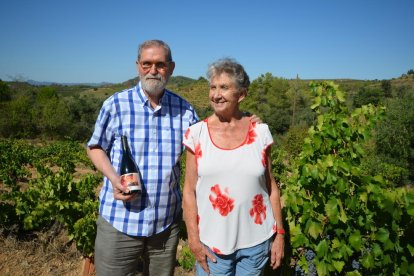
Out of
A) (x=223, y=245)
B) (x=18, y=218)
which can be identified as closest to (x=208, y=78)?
(x=223, y=245)

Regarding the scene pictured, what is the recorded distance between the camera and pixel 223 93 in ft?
7.41

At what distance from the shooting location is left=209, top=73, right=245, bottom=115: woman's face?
2.24m

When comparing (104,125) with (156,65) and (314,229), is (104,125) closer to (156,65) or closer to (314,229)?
(156,65)

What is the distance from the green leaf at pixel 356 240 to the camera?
2302 millimetres

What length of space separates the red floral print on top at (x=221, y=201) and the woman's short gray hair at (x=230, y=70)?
783mm

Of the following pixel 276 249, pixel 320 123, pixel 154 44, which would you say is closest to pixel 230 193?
pixel 276 249

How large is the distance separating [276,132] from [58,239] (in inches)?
1596

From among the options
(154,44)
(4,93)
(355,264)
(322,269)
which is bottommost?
(355,264)

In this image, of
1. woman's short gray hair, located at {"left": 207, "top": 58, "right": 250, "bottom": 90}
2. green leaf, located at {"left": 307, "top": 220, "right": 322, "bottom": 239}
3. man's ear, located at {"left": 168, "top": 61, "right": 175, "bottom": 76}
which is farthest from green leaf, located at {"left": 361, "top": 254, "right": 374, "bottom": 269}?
man's ear, located at {"left": 168, "top": 61, "right": 175, "bottom": 76}

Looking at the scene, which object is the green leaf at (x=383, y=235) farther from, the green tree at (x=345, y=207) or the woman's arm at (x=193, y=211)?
the woman's arm at (x=193, y=211)

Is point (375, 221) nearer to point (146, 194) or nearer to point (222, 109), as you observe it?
point (222, 109)

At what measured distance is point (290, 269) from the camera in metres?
3.11

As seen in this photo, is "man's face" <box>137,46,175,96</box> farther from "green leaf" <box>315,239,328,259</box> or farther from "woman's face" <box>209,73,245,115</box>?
"green leaf" <box>315,239,328,259</box>

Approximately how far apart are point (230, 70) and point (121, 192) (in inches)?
48.4
